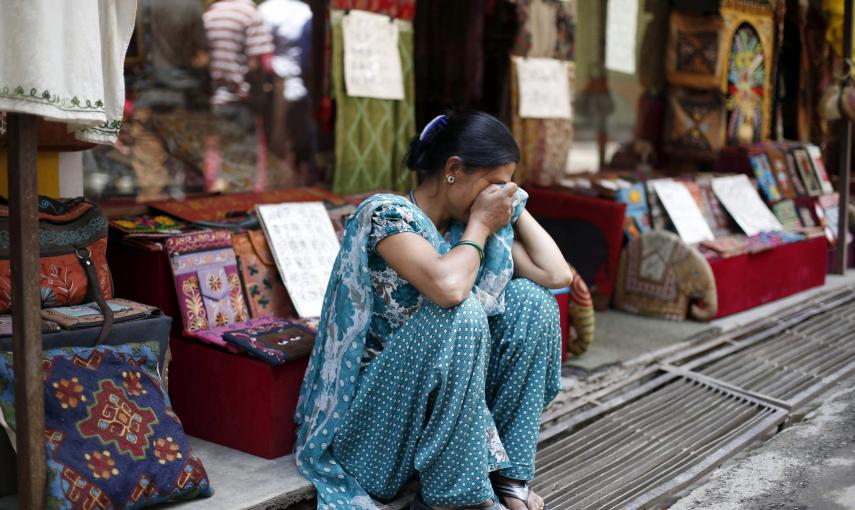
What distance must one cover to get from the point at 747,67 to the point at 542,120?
2705 millimetres

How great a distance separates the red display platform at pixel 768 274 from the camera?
Result: 5789 mm

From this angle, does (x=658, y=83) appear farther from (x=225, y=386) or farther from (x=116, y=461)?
(x=116, y=461)

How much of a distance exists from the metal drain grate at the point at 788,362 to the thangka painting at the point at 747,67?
7.30 ft

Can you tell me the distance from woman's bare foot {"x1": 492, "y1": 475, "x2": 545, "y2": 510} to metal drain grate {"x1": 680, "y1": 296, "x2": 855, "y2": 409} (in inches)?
71.5

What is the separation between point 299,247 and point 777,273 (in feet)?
11.9

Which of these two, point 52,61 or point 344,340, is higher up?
point 52,61

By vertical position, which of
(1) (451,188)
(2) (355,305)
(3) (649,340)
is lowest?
(3) (649,340)

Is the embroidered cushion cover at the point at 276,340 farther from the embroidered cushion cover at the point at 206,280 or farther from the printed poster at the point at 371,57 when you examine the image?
the printed poster at the point at 371,57

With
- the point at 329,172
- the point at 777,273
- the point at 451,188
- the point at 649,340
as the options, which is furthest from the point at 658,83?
the point at 451,188

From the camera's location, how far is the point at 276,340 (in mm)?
3430

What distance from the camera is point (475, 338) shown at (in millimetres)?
2818

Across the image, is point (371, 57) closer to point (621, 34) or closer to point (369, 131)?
point (369, 131)

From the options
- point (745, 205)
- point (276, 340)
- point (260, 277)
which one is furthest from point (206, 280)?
point (745, 205)

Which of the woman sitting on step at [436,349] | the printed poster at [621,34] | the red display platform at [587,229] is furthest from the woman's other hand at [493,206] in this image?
the printed poster at [621,34]
